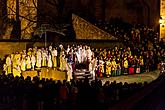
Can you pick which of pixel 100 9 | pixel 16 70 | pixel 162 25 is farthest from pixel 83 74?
pixel 162 25

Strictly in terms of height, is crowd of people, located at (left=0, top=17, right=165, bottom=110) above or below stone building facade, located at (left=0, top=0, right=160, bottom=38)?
below

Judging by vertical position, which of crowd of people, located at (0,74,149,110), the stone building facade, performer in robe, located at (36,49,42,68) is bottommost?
crowd of people, located at (0,74,149,110)

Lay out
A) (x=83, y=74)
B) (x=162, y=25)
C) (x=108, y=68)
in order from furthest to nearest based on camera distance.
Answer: (x=162, y=25), (x=108, y=68), (x=83, y=74)

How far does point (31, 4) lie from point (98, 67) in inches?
273

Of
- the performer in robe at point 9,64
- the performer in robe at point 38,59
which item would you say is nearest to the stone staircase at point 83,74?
the performer in robe at point 38,59

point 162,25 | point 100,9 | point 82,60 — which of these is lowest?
point 82,60

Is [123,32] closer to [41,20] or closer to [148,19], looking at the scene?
[41,20]

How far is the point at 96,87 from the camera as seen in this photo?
26.3 ft

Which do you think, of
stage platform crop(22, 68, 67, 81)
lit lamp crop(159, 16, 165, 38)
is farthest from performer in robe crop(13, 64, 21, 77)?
lit lamp crop(159, 16, 165, 38)

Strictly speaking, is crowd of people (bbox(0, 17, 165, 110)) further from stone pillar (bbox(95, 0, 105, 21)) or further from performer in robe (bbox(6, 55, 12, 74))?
stone pillar (bbox(95, 0, 105, 21))

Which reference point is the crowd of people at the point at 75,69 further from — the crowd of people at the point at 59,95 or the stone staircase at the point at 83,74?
the stone staircase at the point at 83,74

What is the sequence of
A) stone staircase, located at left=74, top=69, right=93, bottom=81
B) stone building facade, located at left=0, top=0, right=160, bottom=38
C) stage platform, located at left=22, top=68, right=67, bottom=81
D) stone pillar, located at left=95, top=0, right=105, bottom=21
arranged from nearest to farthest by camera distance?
1. stage platform, located at left=22, top=68, right=67, bottom=81
2. stone staircase, located at left=74, top=69, right=93, bottom=81
3. stone building facade, located at left=0, top=0, right=160, bottom=38
4. stone pillar, located at left=95, top=0, right=105, bottom=21

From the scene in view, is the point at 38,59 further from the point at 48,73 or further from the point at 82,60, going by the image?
the point at 82,60

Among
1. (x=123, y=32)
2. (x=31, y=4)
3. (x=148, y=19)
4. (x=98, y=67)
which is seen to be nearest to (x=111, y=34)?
(x=123, y=32)
